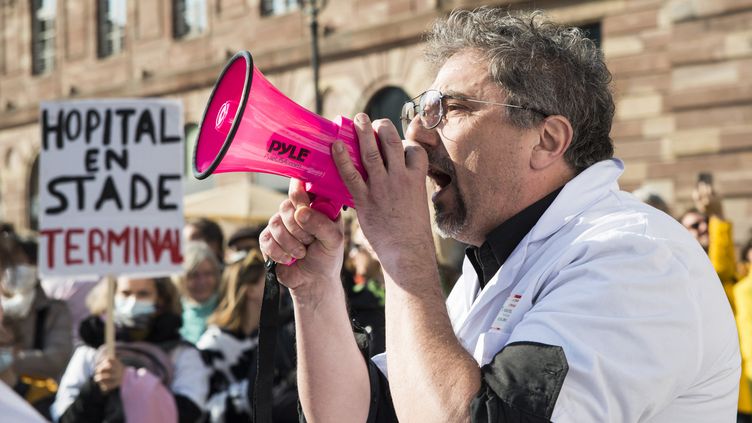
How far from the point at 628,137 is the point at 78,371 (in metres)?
8.58

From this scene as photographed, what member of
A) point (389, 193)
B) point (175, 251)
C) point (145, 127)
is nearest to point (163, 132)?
point (145, 127)

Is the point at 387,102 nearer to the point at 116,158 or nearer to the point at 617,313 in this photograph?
the point at 116,158

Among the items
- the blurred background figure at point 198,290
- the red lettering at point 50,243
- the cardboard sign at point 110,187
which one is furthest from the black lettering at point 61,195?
the blurred background figure at point 198,290

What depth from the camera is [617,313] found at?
151cm

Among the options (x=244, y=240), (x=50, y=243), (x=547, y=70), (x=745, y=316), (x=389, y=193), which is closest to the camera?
(x=389, y=193)

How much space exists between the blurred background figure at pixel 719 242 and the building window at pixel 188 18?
13.9 meters

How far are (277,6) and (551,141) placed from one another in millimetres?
15219

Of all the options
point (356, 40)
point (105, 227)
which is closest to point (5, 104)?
point (356, 40)

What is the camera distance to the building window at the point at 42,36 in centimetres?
2233

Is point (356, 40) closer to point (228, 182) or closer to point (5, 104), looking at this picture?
point (228, 182)

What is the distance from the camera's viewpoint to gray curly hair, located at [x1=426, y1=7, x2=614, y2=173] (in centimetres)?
192

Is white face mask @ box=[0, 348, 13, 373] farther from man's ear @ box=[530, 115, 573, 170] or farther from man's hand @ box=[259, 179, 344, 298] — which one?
man's ear @ box=[530, 115, 573, 170]

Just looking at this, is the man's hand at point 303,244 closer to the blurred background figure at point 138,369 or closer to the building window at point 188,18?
the blurred background figure at point 138,369

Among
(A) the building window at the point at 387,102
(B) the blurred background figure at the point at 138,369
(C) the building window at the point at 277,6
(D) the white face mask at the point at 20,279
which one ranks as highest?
(C) the building window at the point at 277,6
